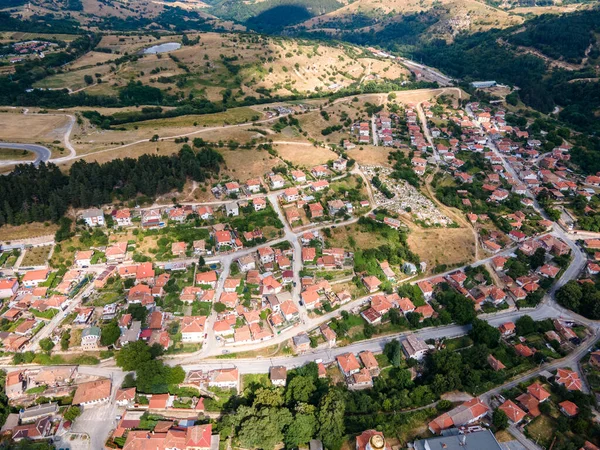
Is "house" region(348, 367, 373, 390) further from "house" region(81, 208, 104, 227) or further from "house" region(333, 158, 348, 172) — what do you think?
"house" region(333, 158, 348, 172)

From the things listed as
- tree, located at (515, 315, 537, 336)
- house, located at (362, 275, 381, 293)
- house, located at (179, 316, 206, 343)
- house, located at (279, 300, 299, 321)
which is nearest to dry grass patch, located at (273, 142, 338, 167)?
house, located at (362, 275, 381, 293)

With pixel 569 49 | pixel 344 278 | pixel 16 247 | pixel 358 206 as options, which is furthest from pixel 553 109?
pixel 16 247

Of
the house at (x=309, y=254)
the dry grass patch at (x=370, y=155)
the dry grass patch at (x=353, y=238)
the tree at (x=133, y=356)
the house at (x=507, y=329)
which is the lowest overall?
the house at (x=507, y=329)

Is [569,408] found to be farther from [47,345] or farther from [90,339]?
[47,345]

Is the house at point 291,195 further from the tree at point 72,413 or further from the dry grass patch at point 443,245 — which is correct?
the tree at point 72,413

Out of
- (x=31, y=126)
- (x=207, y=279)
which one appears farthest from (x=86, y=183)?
(x=31, y=126)

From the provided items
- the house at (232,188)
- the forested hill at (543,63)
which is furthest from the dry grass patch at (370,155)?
the forested hill at (543,63)

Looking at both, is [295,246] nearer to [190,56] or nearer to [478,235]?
[478,235]

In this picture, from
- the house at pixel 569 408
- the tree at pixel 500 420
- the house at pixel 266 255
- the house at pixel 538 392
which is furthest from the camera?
the house at pixel 266 255
